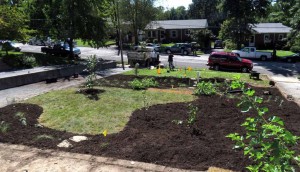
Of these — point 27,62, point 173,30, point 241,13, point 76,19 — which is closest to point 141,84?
point 27,62

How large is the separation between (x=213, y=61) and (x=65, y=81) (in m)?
15.3

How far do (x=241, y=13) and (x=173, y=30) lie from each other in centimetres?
2054

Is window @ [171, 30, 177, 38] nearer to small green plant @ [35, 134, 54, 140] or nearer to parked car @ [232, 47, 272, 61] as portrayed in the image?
parked car @ [232, 47, 272, 61]

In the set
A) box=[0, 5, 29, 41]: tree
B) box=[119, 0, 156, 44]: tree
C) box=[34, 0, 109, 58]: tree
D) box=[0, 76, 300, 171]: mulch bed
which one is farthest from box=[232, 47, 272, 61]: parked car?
box=[0, 76, 300, 171]: mulch bed

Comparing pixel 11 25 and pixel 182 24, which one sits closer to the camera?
pixel 11 25

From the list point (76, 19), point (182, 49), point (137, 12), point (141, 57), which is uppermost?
point (137, 12)

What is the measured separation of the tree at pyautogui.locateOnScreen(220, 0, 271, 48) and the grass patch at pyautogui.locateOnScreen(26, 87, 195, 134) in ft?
108

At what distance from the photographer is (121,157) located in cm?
814

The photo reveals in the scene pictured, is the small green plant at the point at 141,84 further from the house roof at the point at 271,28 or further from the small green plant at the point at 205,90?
the house roof at the point at 271,28

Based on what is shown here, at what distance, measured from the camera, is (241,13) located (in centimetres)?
4547

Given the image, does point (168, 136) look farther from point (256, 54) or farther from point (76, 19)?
point (256, 54)

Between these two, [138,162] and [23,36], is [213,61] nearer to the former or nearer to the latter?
[23,36]

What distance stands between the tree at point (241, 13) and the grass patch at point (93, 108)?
32964mm

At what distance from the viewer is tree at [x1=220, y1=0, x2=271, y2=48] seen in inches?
1770
